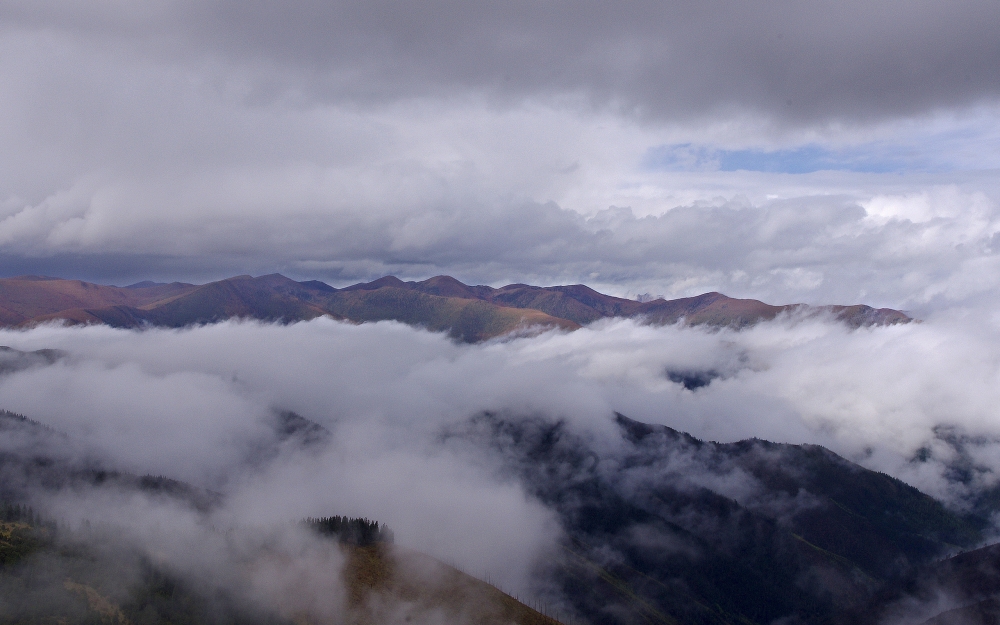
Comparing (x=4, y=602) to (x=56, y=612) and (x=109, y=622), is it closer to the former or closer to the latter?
(x=56, y=612)

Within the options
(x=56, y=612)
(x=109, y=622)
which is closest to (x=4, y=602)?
(x=56, y=612)
